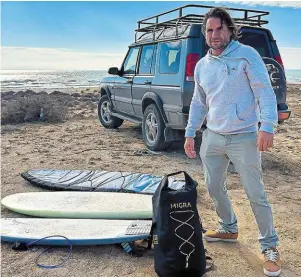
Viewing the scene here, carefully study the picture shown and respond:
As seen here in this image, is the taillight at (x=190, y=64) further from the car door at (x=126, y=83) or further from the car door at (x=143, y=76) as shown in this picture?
the car door at (x=126, y=83)

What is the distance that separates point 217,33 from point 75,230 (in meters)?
Result: 2.11

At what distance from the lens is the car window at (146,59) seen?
663 centimetres

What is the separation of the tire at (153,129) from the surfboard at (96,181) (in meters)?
1.48

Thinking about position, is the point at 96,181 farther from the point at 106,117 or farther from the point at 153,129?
the point at 106,117

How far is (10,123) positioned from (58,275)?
793 centimetres

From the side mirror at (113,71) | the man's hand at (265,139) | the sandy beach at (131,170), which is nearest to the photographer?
the man's hand at (265,139)

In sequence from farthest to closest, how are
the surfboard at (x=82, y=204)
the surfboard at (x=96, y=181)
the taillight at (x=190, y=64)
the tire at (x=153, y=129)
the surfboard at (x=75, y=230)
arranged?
the tire at (x=153, y=129) < the taillight at (x=190, y=64) < the surfboard at (x=96, y=181) < the surfboard at (x=82, y=204) < the surfboard at (x=75, y=230)

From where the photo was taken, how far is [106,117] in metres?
9.09

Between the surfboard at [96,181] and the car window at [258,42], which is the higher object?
the car window at [258,42]

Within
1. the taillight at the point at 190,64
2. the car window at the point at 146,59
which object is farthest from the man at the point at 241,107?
the car window at the point at 146,59

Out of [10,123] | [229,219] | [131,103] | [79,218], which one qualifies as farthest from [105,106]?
[229,219]

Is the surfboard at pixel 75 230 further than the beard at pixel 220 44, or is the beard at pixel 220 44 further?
the surfboard at pixel 75 230

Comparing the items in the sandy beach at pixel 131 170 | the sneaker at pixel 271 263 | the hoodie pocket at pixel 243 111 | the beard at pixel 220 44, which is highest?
the beard at pixel 220 44

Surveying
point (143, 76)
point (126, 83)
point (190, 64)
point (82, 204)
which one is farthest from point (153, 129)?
point (82, 204)
